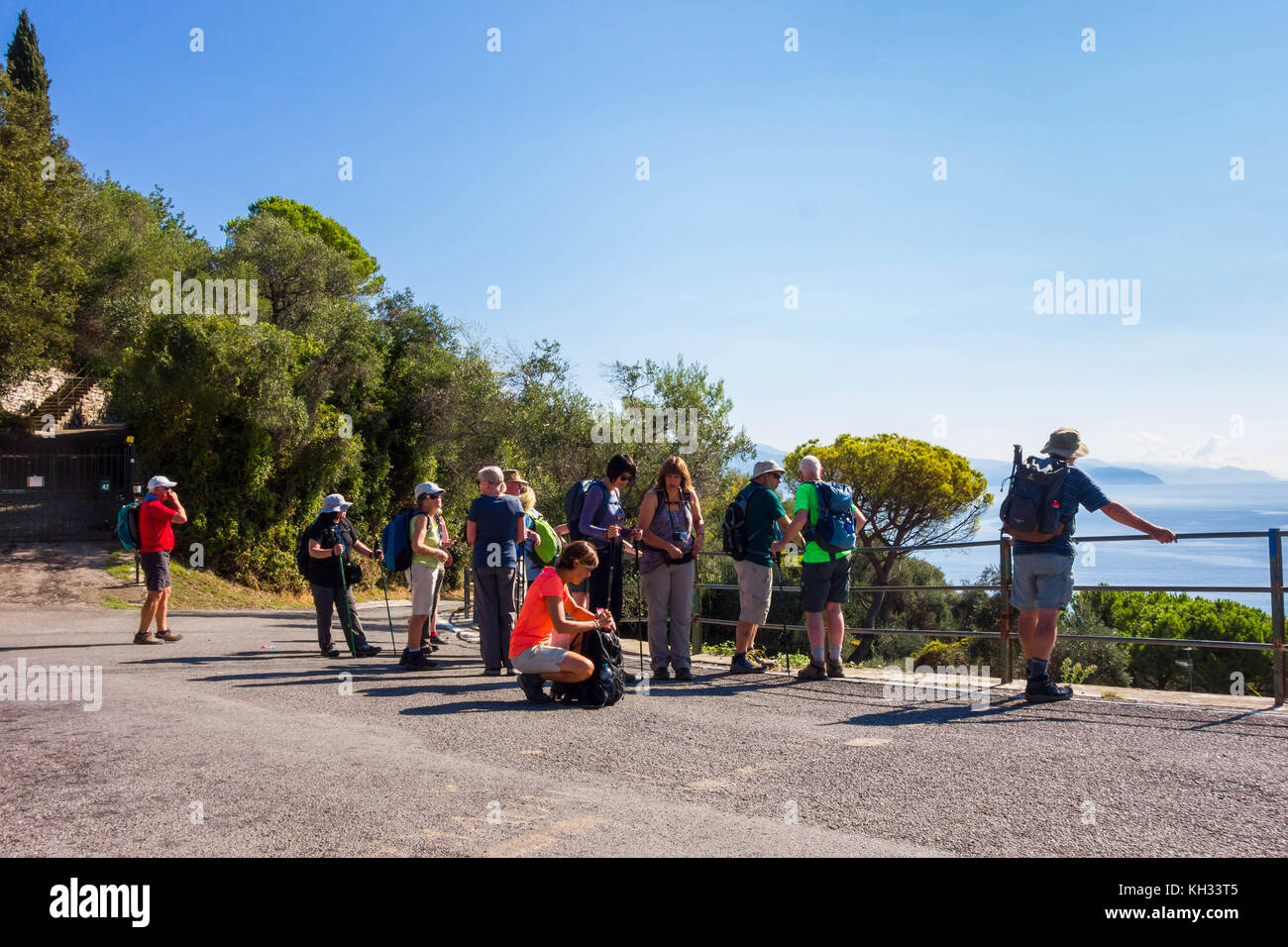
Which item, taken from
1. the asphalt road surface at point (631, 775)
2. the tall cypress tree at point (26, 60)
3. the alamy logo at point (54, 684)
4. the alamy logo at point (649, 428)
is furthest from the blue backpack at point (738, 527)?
the tall cypress tree at point (26, 60)

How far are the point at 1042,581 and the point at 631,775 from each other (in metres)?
3.74

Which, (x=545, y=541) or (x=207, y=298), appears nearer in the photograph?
(x=545, y=541)

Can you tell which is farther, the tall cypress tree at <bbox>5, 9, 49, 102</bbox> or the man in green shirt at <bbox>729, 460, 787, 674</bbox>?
the tall cypress tree at <bbox>5, 9, 49, 102</bbox>

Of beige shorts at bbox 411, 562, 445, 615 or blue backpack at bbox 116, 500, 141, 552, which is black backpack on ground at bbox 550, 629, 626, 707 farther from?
blue backpack at bbox 116, 500, 141, 552

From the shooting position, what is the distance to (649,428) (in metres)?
29.3

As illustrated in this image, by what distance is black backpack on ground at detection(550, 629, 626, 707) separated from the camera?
6.72 m

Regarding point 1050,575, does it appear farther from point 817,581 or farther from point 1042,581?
point 817,581

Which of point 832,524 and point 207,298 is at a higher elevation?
point 207,298

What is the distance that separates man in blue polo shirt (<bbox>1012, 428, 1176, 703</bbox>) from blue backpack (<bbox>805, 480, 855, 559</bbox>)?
1.57 m

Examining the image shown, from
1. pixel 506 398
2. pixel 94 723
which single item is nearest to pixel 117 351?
pixel 506 398

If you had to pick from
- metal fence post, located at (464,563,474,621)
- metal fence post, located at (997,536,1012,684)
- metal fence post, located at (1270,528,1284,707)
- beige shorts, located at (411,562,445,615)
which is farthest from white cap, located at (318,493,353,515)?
metal fence post, located at (1270,528,1284,707)

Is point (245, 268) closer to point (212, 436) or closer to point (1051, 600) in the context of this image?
point (212, 436)

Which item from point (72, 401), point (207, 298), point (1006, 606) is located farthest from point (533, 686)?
point (72, 401)
